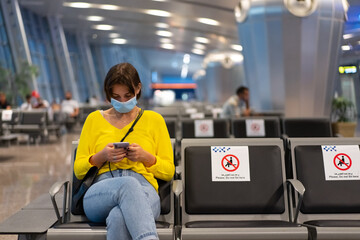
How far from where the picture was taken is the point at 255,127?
22.2ft

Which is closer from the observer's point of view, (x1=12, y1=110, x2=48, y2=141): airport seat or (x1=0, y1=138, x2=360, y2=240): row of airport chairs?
(x1=0, y1=138, x2=360, y2=240): row of airport chairs

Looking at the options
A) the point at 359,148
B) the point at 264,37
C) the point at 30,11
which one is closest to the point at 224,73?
the point at 30,11

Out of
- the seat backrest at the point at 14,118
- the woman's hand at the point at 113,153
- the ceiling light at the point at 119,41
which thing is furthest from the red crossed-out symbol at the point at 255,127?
the ceiling light at the point at 119,41

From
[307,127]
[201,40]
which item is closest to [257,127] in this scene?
[307,127]

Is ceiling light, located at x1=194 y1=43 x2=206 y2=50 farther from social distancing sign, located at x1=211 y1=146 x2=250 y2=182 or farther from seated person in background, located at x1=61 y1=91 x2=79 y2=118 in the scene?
social distancing sign, located at x1=211 y1=146 x2=250 y2=182

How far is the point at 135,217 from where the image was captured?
2686mm

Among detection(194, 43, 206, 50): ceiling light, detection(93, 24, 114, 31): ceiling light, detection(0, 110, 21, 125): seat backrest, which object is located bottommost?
detection(0, 110, 21, 125): seat backrest

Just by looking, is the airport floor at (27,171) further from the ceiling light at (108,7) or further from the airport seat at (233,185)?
the ceiling light at (108,7)

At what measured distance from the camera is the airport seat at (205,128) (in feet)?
21.8

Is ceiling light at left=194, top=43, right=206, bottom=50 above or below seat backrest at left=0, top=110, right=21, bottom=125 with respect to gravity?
Result: above

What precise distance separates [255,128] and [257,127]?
3 cm

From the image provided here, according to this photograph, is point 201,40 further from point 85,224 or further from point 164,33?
point 85,224

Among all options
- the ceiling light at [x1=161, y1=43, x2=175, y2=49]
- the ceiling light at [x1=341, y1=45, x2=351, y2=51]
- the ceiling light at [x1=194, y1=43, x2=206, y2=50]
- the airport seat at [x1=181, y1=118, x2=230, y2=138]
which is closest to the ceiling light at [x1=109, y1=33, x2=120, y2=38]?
the ceiling light at [x1=161, y1=43, x2=175, y2=49]

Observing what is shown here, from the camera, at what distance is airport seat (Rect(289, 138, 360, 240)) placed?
3365 millimetres
